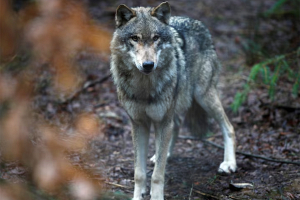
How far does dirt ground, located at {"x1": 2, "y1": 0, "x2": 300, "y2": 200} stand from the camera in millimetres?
4738

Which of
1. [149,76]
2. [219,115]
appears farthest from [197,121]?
[149,76]

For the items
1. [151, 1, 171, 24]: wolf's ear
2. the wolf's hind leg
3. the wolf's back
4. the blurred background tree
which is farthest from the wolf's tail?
[151, 1, 171, 24]: wolf's ear

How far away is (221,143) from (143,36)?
10.7 ft

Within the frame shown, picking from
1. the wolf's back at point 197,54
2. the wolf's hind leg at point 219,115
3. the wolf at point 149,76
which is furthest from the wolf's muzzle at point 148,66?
the wolf's hind leg at point 219,115

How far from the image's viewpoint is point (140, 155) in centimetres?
462

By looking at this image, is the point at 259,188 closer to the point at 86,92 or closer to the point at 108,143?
the point at 108,143

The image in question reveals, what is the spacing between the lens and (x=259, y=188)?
15.0 feet

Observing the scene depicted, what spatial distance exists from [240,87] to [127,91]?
4.44 m

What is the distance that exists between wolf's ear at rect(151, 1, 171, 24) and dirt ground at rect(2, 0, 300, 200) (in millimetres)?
1287

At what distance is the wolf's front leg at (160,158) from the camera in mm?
4367

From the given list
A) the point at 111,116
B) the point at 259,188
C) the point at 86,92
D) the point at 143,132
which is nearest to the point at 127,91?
the point at 143,132

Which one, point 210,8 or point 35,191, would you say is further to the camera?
→ point 210,8

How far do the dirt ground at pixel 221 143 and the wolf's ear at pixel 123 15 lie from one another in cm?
110

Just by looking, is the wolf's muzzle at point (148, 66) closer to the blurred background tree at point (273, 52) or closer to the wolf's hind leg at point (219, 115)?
the wolf's hind leg at point (219, 115)
